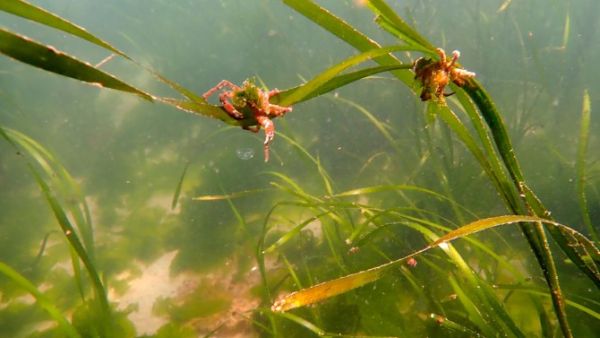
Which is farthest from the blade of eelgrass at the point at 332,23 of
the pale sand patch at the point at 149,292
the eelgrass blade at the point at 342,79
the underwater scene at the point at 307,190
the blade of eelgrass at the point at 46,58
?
the pale sand patch at the point at 149,292

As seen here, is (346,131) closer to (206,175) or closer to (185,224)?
(206,175)

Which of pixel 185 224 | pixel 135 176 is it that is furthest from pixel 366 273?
pixel 135 176

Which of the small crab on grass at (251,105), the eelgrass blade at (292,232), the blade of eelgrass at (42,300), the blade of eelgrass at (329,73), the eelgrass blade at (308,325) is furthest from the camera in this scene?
the eelgrass blade at (292,232)

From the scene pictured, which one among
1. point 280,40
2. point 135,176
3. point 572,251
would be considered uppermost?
point 280,40

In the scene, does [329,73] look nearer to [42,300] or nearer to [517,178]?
[517,178]

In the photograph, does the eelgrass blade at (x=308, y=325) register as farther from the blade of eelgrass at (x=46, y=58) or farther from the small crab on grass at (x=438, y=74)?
the blade of eelgrass at (x=46, y=58)

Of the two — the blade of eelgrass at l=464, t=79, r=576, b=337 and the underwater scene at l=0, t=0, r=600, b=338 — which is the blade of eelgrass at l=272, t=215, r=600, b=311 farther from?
the blade of eelgrass at l=464, t=79, r=576, b=337

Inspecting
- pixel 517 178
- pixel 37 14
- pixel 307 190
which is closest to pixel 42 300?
pixel 37 14
